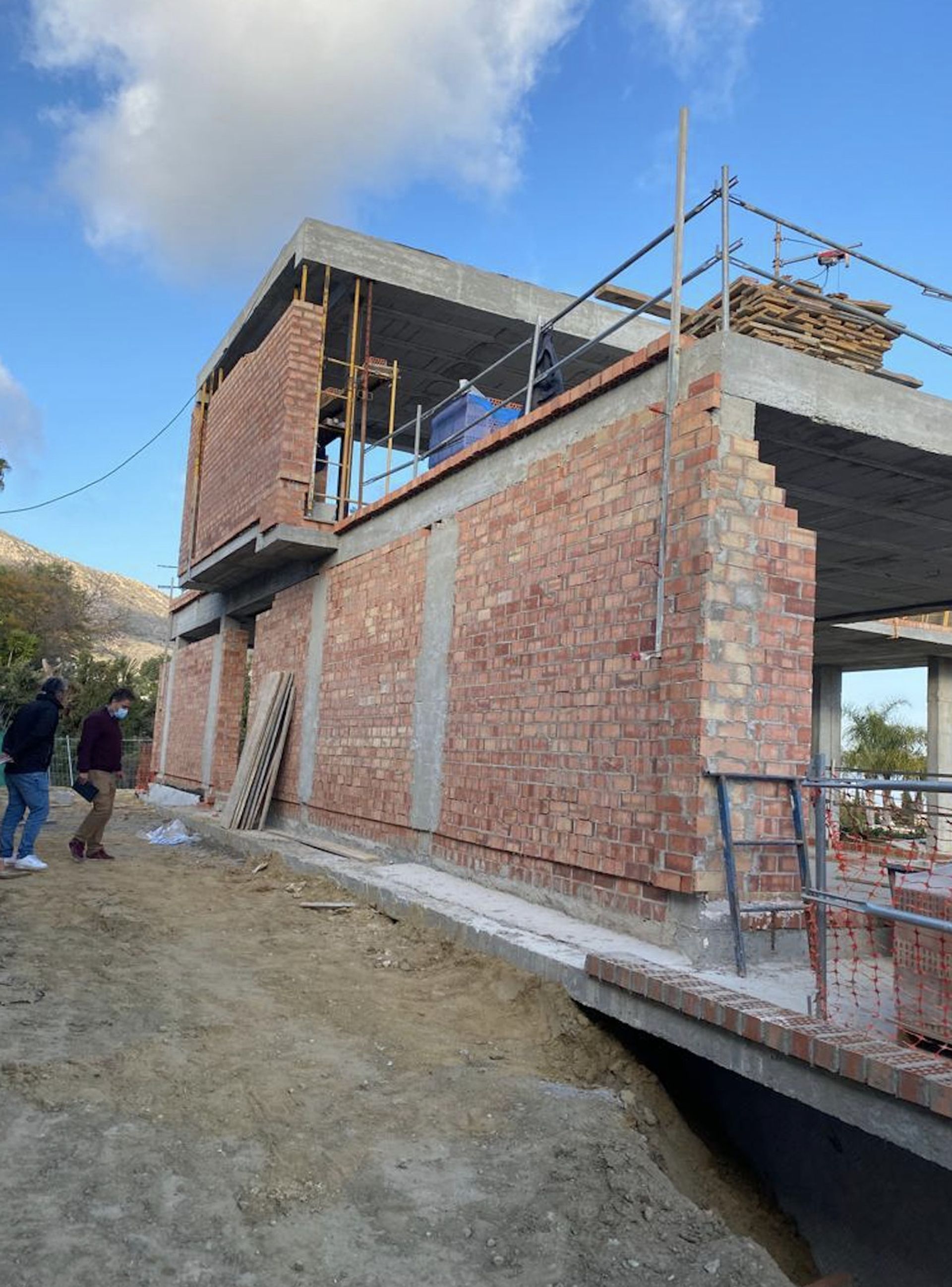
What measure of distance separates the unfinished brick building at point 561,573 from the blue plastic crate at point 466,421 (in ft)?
0.60

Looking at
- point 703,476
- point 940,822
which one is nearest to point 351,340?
point 703,476

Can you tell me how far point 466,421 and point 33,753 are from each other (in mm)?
4990

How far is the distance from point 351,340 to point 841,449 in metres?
6.56

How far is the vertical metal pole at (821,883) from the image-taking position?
13.2 ft

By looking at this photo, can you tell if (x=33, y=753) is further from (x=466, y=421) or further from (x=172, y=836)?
(x=466, y=421)

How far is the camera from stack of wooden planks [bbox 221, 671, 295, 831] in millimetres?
11156

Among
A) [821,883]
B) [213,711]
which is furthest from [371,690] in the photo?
[213,711]

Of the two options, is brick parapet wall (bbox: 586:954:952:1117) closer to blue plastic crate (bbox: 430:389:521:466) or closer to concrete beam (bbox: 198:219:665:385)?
blue plastic crate (bbox: 430:389:521:466)

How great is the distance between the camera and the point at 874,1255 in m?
3.95

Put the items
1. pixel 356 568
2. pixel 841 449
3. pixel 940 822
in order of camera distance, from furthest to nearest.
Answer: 1. pixel 940 822
2. pixel 356 568
3. pixel 841 449

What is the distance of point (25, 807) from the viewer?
8.41 m

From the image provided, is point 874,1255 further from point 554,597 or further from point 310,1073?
point 554,597

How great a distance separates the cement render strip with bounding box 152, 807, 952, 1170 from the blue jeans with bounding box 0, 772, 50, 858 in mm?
2238

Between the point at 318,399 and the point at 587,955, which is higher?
the point at 318,399
